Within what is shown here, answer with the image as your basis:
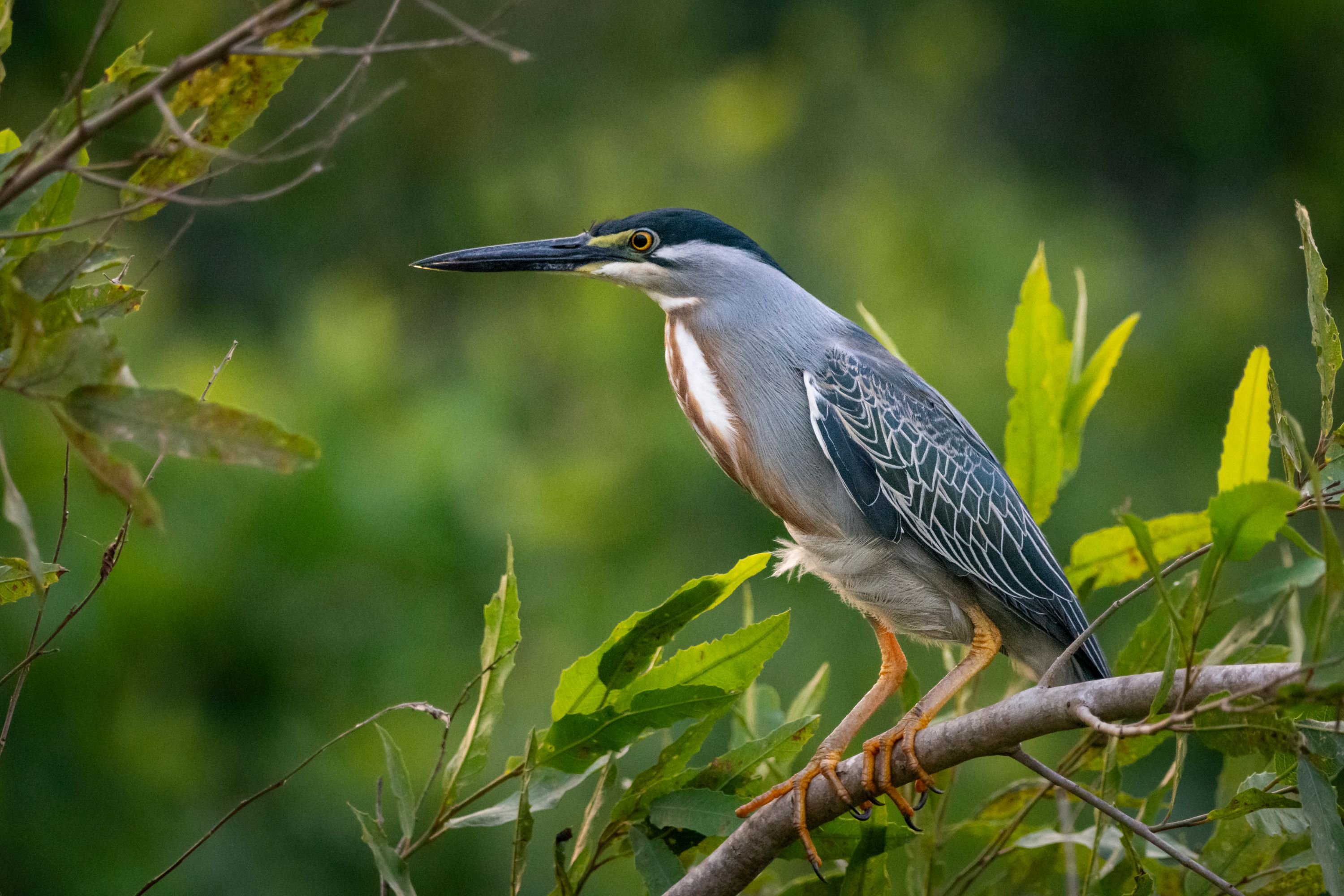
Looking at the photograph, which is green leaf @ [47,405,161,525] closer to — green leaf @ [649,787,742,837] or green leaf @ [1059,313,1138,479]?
green leaf @ [649,787,742,837]

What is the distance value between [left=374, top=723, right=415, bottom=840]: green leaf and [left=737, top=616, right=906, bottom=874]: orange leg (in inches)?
14.7

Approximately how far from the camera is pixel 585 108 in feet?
20.1

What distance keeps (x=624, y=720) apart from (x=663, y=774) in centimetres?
12

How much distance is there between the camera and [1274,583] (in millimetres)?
1018

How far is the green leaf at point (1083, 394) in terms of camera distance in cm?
174

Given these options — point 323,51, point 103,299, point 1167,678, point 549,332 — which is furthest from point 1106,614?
point 549,332

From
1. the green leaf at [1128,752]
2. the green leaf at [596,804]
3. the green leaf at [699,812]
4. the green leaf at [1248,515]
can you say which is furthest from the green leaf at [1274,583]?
the green leaf at [596,804]

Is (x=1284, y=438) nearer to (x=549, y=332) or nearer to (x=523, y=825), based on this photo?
(x=523, y=825)

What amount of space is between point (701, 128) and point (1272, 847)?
13.9 ft

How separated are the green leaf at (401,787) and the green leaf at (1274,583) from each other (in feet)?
2.84

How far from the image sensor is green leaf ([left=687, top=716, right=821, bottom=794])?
1387 mm

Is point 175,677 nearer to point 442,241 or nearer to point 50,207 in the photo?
point 50,207

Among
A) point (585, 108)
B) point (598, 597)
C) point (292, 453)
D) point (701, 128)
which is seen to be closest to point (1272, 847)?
point (292, 453)

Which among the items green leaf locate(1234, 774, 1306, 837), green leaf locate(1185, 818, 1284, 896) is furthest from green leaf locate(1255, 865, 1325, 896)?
green leaf locate(1234, 774, 1306, 837)
